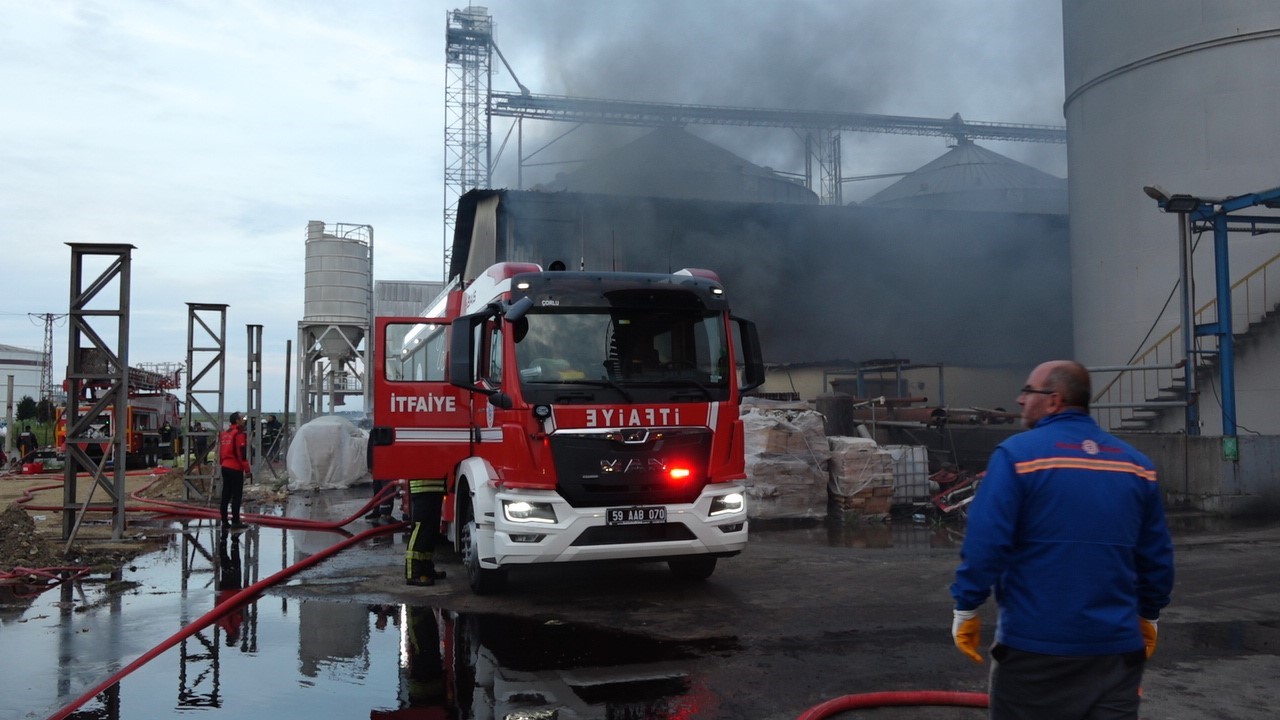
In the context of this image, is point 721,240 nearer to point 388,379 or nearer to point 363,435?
point 363,435

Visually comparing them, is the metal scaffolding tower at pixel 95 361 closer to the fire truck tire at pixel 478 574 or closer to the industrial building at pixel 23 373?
the fire truck tire at pixel 478 574

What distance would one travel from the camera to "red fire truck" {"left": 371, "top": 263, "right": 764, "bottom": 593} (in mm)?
6695

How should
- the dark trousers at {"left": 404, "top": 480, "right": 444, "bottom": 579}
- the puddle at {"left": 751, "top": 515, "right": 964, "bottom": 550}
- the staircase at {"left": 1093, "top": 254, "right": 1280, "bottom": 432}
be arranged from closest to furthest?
1. the dark trousers at {"left": 404, "top": 480, "right": 444, "bottom": 579}
2. the puddle at {"left": 751, "top": 515, "right": 964, "bottom": 550}
3. the staircase at {"left": 1093, "top": 254, "right": 1280, "bottom": 432}

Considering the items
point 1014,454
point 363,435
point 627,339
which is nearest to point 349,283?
point 363,435

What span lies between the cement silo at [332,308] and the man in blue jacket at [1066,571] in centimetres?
2351

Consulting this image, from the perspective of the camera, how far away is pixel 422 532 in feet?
26.6

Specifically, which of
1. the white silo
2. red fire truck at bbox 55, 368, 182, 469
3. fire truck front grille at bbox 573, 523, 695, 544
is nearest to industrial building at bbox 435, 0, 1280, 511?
the white silo

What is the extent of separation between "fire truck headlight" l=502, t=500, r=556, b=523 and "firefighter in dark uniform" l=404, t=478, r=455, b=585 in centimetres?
174

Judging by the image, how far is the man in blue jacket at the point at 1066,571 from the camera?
2.67 m

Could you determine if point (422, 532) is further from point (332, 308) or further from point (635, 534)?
point (332, 308)

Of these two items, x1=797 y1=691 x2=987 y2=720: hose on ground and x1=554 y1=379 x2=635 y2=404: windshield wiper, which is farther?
x1=554 y1=379 x2=635 y2=404: windshield wiper

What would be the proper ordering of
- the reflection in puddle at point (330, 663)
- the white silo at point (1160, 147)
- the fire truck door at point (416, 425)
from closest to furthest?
the reflection in puddle at point (330, 663) < the fire truck door at point (416, 425) < the white silo at point (1160, 147)

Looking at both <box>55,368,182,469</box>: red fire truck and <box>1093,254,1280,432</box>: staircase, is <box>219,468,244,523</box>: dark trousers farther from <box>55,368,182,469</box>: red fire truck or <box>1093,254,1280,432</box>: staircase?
<box>55,368,182,469</box>: red fire truck

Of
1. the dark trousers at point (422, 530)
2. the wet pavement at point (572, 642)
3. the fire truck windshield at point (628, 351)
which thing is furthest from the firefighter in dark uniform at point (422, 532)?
the fire truck windshield at point (628, 351)
